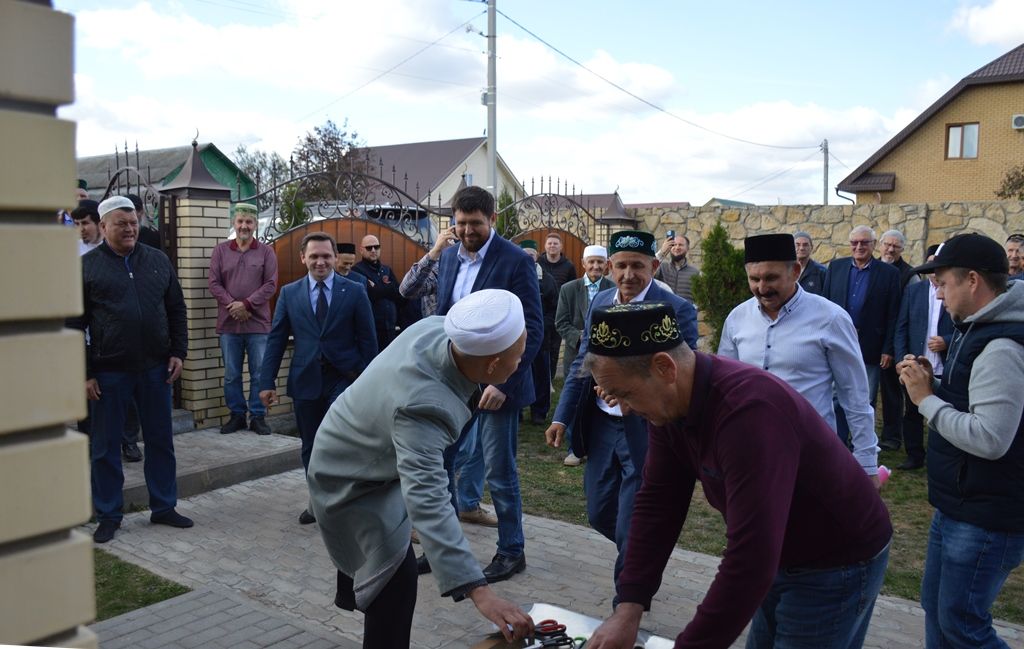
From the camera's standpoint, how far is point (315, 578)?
5090mm

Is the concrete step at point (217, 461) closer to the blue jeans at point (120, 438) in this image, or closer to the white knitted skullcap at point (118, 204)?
the blue jeans at point (120, 438)

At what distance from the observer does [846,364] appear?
3934 mm

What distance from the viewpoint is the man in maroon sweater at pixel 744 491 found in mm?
2027

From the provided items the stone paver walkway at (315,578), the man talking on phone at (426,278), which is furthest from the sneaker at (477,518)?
the man talking on phone at (426,278)

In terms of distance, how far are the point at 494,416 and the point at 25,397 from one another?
3.76m

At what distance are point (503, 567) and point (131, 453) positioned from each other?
12.6 feet

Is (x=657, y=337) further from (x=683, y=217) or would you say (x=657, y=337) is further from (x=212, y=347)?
(x=683, y=217)

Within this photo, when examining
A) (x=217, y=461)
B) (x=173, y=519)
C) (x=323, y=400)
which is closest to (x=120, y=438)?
(x=173, y=519)

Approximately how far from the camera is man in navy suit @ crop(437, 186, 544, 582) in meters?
5.04

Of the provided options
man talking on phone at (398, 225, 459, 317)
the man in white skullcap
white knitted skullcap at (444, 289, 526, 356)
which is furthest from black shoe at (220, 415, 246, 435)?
white knitted skullcap at (444, 289, 526, 356)

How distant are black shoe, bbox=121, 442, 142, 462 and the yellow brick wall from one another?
1072 inches

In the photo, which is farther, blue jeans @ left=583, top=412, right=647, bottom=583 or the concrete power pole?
the concrete power pole

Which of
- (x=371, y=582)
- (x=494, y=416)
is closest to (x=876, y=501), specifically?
(x=371, y=582)

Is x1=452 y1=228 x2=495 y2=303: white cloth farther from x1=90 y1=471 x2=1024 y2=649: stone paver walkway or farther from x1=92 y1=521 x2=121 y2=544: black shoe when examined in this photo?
x1=92 y1=521 x2=121 y2=544: black shoe
